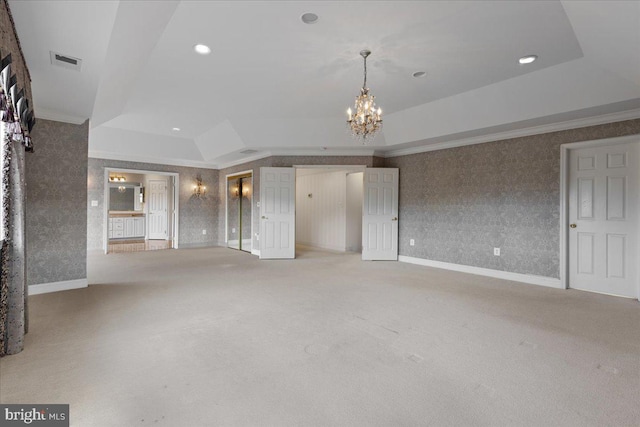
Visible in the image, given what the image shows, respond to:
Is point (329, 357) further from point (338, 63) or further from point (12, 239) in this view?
point (338, 63)

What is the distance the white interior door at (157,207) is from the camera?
10.4m

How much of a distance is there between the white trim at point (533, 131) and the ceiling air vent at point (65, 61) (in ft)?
18.3

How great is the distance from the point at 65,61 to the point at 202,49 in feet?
4.06

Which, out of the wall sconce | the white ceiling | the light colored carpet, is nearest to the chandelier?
the white ceiling

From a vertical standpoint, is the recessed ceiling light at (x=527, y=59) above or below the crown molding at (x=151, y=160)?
above

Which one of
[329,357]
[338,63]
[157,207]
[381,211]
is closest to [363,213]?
[381,211]

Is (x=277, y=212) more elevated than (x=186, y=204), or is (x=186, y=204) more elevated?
(x=186, y=204)

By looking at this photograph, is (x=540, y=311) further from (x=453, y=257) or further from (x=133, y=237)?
(x=133, y=237)

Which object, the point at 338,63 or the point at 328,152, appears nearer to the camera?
the point at 338,63

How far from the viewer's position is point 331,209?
8852 mm

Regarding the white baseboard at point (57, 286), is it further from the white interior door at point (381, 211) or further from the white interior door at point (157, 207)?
the white interior door at point (157, 207)

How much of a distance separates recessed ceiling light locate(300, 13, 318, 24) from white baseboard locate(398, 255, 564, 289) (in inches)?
188

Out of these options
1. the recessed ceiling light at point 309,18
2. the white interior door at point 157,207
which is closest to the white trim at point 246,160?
the white interior door at point 157,207

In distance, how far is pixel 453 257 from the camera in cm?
592
